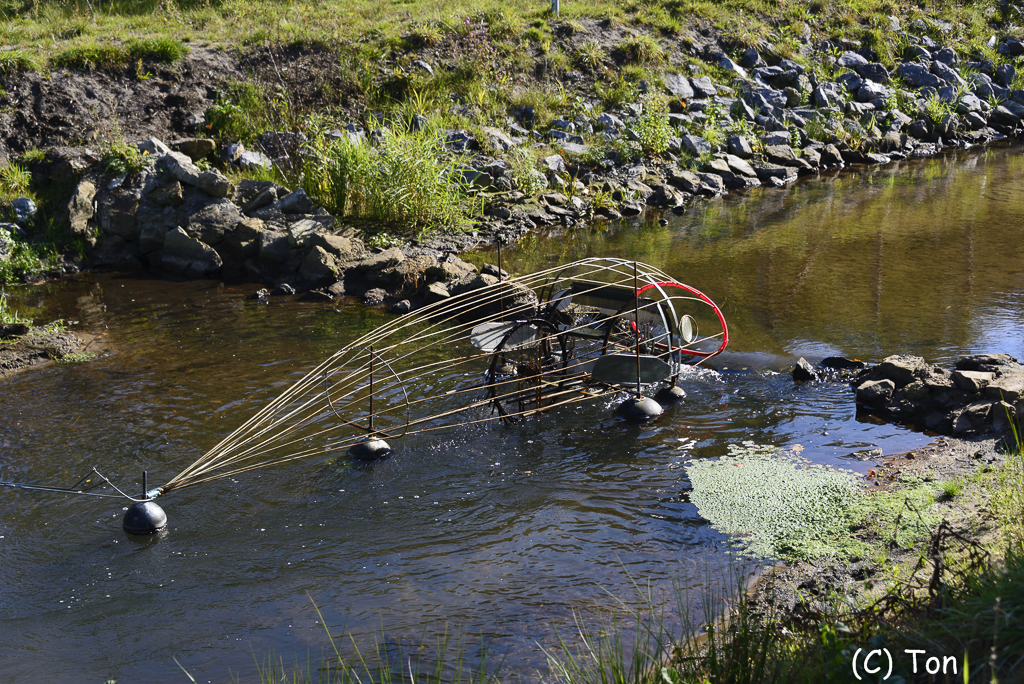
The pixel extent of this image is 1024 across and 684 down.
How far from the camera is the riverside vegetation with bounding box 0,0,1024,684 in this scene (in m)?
4.43

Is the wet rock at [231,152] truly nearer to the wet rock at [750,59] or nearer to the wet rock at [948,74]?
the wet rock at [750,59]

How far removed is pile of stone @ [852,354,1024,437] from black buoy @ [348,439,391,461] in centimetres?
383

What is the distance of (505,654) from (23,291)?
9.23 meters

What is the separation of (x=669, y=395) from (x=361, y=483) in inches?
107

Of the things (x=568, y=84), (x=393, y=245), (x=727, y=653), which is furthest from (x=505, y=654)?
(x=568, y=84)

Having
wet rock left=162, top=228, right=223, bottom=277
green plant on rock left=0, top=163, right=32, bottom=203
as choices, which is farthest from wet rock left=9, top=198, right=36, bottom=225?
wet rock left=162, top=228, right=223, bottom=277

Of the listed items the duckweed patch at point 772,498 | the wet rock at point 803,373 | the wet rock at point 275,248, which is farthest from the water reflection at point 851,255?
the wet rock at point 275,248

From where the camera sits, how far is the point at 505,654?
12.7ft

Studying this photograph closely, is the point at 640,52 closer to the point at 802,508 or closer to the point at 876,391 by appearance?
the point at 876,391

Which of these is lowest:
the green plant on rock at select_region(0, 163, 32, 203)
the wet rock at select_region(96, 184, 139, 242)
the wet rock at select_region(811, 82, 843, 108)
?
the wet rock at select_region(96, 184, 139, 242)

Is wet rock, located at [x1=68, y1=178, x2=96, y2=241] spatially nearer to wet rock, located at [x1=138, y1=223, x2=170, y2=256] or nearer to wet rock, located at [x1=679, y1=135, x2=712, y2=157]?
wet rock, located at [x1=138, y1=223, x2=170, y2=256]

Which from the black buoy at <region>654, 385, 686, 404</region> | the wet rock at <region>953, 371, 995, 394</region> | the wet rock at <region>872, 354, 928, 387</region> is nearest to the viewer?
the wet rock at <region>953, 371, 995, 394</region>

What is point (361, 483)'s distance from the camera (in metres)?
5.59

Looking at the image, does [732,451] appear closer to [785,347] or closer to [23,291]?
[785,347]
